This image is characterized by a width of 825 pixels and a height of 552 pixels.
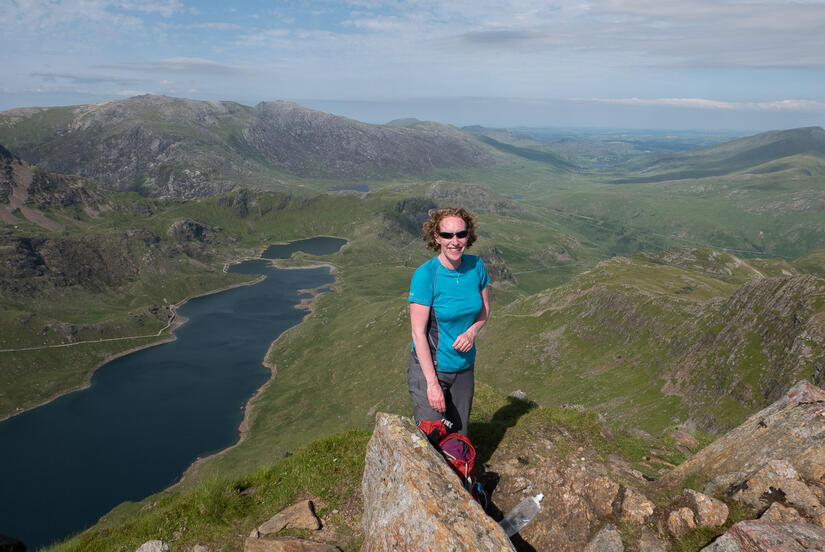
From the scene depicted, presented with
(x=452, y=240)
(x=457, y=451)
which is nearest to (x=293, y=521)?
(x=457, y=451)

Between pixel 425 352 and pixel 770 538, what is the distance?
7.92m

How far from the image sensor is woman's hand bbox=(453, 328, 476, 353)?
10.6m

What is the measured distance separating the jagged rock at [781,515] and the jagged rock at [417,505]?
22.3 ft

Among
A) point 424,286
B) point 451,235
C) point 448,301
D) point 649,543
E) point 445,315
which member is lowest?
point 649,543

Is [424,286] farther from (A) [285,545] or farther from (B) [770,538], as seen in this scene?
(B) [770,538]

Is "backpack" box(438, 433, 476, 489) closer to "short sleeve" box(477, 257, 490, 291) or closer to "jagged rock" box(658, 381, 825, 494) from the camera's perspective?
"short sleeve" box(477, 257, 490, 291)

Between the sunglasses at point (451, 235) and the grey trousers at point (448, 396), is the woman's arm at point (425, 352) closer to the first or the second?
the grey trousers at point (448, 396)

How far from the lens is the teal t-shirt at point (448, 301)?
10.4m

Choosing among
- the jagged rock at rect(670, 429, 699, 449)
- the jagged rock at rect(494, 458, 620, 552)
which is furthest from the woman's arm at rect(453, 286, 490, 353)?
the jagged rock at rect(670, 429, 699, 449)

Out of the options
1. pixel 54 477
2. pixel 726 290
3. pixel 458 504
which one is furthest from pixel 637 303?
pixel 54 477

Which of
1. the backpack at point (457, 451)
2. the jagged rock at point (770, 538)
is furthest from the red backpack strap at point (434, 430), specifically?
the jagged rock at point (770, 538)

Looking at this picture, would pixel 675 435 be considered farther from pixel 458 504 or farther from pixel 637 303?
pixel 637 303

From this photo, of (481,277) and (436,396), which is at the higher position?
(481,277)

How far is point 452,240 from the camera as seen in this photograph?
1021 cm
